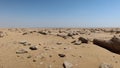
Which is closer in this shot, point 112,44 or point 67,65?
point 67,65

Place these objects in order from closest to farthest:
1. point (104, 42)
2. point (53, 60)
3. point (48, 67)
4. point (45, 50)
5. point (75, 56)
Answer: point (48, 67), point (53, 60), point (75, 56), point (45, 50), point (104, 42)

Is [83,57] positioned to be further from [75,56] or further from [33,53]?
[33,53]

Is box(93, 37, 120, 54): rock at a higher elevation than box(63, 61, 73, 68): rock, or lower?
higher

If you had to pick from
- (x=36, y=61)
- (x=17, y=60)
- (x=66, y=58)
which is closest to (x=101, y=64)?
(x=66, y=58)

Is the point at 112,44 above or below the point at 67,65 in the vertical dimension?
above

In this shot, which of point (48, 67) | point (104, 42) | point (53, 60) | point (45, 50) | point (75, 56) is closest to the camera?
point (48, 67)

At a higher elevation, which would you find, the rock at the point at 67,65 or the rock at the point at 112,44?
the rock at the point at 112,44

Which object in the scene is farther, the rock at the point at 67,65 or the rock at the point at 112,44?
the rock at the point at 112,44

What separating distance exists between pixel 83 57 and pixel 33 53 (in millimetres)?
2239

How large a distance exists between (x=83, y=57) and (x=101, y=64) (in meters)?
0.90

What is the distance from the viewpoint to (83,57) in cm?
795

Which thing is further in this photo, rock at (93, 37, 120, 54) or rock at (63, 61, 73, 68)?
rock at (93, 37, 120, 54)

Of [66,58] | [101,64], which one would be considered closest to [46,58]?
[66,58]

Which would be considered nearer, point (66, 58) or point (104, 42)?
point (66, 58)
